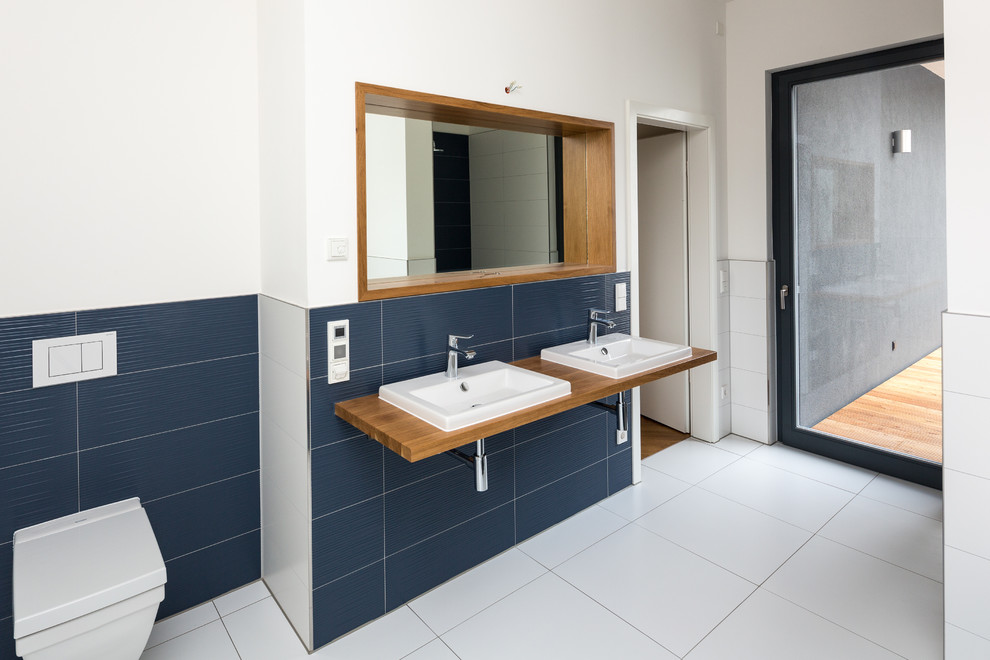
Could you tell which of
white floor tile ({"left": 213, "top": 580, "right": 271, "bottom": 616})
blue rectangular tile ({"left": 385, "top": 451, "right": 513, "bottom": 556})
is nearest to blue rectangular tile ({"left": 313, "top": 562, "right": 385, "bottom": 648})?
blue rectangular tile ({"left": 385, "top": 451, "right": 513, "bottom": 556})

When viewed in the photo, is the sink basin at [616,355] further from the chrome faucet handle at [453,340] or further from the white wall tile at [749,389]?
the white wall tile at [749,389]

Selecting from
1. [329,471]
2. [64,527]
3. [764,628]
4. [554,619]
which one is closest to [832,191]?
[764,628]

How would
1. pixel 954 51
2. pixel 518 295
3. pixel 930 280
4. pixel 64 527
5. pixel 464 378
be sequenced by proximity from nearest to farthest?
pixel 954 51 < pixel 64 527 < pixel 464 378 < pixel 518 295 < pixel 930 280

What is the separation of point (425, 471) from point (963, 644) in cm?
181

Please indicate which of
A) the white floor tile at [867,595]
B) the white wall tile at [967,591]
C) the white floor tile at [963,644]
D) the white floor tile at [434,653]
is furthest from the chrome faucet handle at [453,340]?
the white floor tile at [963,644]

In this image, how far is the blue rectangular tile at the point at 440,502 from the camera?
7.37 feet

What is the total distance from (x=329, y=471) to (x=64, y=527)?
Result: 2.72ft

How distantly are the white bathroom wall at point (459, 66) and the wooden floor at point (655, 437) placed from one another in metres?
1.32

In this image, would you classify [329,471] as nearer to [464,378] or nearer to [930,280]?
[464,378]

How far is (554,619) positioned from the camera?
219 cm

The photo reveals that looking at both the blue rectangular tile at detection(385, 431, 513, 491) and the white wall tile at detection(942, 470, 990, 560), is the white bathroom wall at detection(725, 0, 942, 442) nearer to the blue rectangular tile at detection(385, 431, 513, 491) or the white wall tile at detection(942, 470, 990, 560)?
the white wall tile at detection(942, 470, 990, 560)

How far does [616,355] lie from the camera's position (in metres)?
2.90

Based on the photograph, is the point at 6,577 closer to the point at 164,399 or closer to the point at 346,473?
the point at 164,399

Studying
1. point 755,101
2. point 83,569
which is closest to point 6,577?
point 83,569
